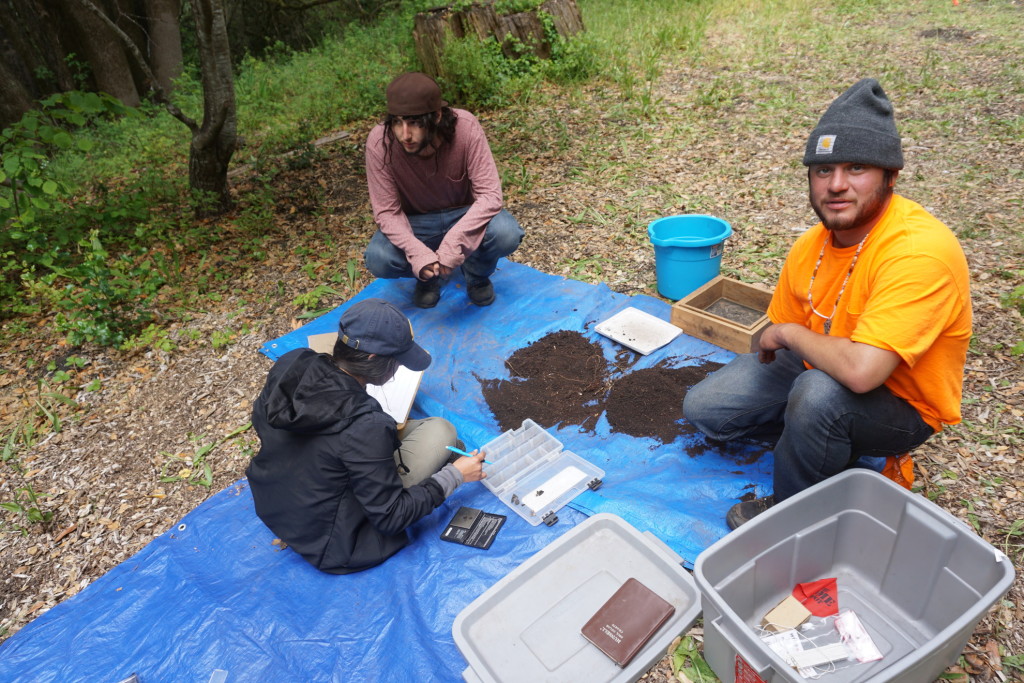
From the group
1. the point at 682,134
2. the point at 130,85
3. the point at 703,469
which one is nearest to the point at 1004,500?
the point at 703,469

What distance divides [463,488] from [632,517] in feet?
2.37

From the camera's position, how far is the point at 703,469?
2.48 m

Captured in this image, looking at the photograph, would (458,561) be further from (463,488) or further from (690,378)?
(690,378)

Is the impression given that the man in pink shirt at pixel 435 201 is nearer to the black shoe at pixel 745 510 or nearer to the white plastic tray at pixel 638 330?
the white plastic tray at pixel 638 330

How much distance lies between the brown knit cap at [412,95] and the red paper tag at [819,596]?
2767 millimetres

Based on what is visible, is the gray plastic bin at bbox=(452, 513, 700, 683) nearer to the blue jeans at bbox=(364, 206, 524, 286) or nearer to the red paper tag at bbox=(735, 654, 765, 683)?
the red paper tag at bbox=(735, 654, 765, 683)

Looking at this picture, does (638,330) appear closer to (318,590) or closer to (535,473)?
(535,473)

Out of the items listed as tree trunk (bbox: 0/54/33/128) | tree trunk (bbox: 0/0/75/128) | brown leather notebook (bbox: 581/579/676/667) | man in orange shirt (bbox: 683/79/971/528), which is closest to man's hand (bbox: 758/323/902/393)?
man in orange shirt (bbox: 683/79/971/528)

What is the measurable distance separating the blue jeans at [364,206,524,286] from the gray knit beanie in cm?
207

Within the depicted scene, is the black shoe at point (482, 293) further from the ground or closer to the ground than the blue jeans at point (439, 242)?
closer to the ground

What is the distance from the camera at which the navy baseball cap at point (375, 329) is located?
81.8 inches

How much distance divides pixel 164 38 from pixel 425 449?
29.9 ft

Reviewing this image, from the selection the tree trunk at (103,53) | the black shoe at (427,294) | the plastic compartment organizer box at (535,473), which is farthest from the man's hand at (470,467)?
the tree trunk at (103,53)

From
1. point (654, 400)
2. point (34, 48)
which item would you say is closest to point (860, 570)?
point (654, 400)
